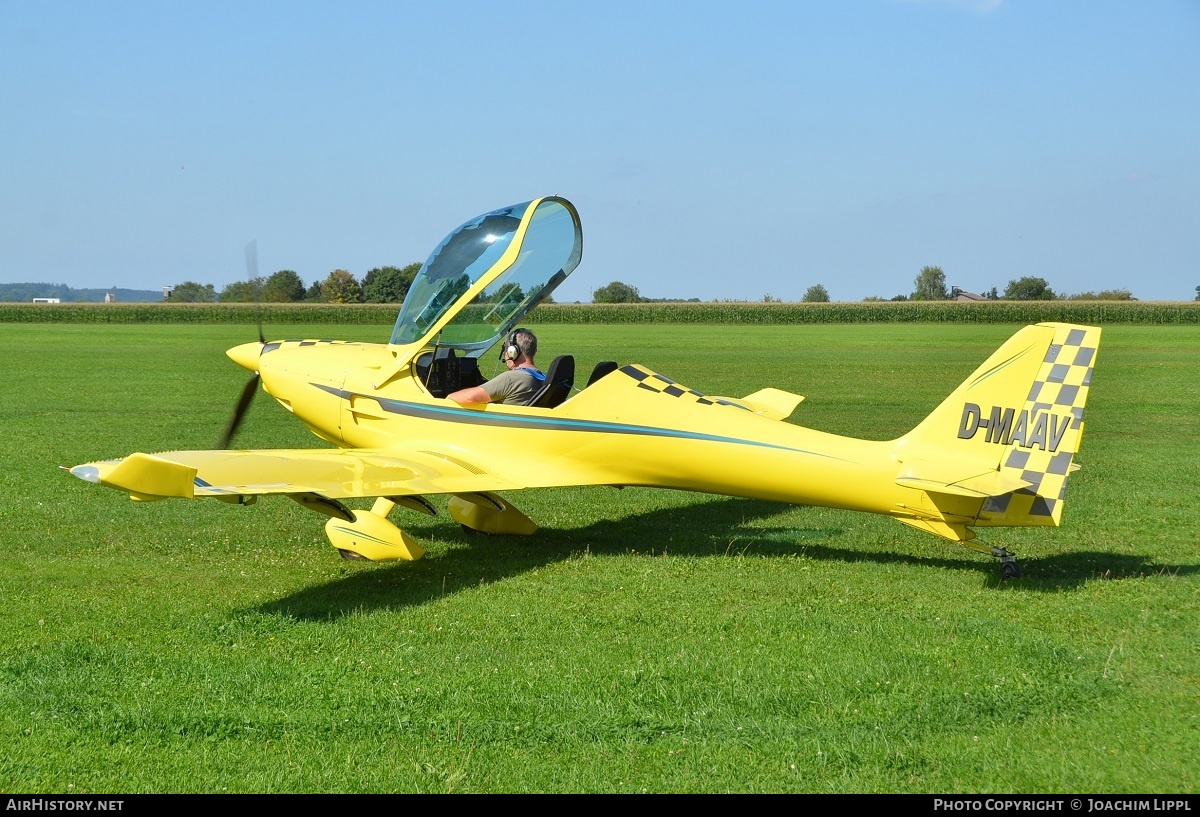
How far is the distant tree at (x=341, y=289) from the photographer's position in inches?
3004

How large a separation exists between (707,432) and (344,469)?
2.83 m

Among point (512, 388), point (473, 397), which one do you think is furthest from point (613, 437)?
point (473, 397)

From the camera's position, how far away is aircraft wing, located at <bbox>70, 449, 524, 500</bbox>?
20.2 feet

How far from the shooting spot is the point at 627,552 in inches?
348

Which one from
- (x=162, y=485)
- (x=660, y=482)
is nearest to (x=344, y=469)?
(x=162, y=485)

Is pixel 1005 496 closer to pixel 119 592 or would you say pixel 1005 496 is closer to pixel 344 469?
pixel 344 469

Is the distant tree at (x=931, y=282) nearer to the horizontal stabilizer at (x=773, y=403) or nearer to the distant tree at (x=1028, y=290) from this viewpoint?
the distant tree at (x=1028, y=290)

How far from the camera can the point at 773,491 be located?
25.8 feet

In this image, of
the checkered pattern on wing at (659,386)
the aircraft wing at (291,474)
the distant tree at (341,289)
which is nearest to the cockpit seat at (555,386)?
the checkered pattern on wing at (659,386)

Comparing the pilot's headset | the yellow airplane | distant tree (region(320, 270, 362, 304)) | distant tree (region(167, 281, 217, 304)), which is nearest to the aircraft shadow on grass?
the yellow airplane

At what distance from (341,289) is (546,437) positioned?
70.9 metres

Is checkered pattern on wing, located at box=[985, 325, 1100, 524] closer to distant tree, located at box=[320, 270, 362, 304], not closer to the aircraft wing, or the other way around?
the aircraft wing

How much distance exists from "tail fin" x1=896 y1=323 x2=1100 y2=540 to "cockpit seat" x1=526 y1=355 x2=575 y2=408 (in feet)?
10.0

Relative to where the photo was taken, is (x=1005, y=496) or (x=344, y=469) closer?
(x=1005, y=496)
